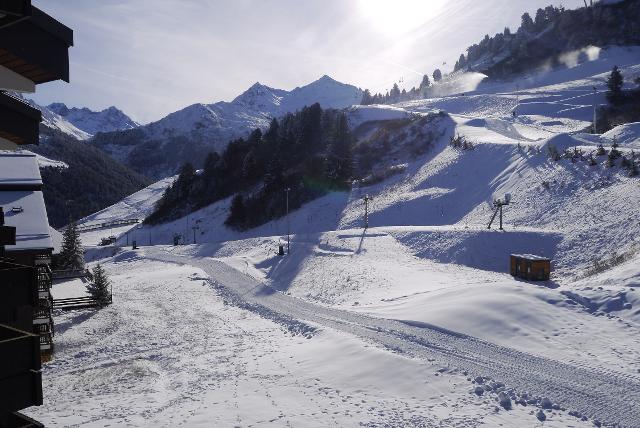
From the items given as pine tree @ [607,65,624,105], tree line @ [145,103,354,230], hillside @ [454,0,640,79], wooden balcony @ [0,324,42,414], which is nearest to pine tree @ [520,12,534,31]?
hillside @ [454,0,640,79]

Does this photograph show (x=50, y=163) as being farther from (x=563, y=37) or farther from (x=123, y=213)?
(x=563, y=37)

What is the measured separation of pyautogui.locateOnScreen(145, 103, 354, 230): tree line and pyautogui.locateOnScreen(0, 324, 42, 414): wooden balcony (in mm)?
66282

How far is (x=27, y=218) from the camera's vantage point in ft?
79.6

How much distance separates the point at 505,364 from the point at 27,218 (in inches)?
919

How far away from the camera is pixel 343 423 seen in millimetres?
11969

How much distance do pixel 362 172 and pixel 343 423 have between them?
64.9 meters

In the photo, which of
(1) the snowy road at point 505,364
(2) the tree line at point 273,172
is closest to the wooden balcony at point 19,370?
(1) the snowy road at point 505,364

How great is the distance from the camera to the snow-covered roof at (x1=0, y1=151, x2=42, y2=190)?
26.4 meters

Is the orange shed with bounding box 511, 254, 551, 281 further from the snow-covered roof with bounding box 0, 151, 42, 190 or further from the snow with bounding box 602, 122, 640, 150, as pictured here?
the snow-covered roof with bounding box 0, 151, 42, 190

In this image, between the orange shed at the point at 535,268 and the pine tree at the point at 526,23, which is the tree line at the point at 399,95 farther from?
the orange shed at the point at 535,268

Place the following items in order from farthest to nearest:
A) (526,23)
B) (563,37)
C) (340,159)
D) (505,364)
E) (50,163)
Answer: (50,163) < (526,23) < (563,37) < (340,159) < (505,364)

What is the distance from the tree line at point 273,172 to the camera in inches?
2867

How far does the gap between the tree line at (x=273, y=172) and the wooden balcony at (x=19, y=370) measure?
66282 millimetres

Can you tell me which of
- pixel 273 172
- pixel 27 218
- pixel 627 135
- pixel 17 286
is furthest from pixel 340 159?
pixel 17 286
